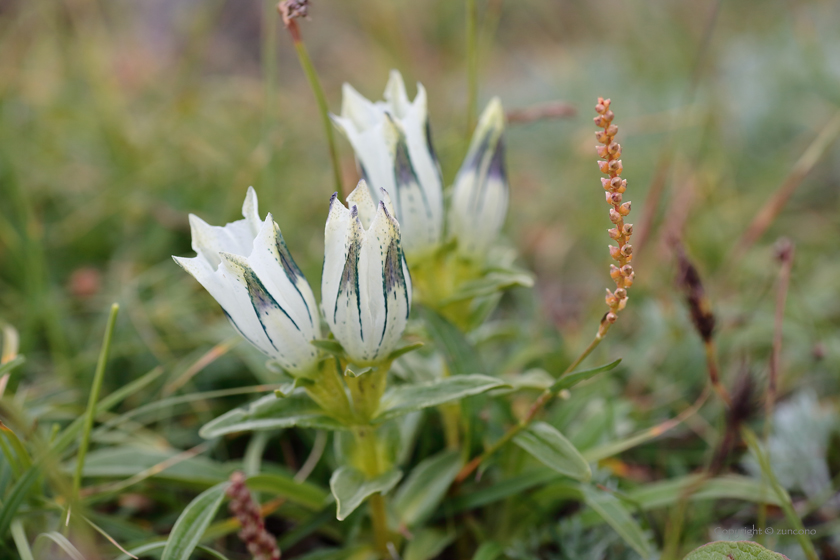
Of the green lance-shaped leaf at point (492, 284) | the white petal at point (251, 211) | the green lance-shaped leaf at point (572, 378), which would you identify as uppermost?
the white petal at point (251, 211)

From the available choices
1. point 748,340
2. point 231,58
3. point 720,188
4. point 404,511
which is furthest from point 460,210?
point 231,58

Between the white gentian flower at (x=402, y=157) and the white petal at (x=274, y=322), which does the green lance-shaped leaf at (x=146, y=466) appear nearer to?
the white petal at (x=274, y=322)

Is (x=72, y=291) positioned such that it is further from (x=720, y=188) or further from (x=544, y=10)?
(x=544, y=10)

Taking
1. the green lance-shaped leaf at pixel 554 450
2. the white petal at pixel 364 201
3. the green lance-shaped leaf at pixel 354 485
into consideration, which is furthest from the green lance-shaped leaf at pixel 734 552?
the white petal at pixel 364 201

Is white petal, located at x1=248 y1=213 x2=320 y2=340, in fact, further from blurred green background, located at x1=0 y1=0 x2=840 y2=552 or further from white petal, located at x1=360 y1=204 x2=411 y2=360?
blurred green background, located at x1=0 y1=0 x2=840 y2=552

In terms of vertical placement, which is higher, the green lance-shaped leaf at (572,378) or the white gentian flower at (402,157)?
the white gentian flower at (402,157)

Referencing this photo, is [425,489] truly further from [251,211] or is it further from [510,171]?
[510,171]
